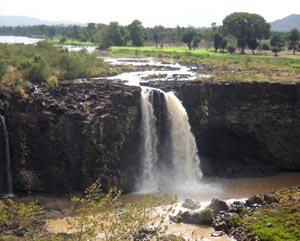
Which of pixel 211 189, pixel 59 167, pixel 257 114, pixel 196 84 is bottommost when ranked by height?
pixel 211 189

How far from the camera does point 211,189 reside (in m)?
39.6

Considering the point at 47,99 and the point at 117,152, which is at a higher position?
the point at 47,99

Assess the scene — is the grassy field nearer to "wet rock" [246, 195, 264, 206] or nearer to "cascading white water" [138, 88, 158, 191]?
"cascading white water" [138, 88, 158, 191]

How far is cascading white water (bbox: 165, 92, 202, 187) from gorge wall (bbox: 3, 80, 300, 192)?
4.47 ft

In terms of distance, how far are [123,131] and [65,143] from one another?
4.85 m

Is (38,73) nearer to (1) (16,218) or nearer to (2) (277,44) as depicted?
(1) (16,218)

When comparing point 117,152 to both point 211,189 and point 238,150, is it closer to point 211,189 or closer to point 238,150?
point 211,189

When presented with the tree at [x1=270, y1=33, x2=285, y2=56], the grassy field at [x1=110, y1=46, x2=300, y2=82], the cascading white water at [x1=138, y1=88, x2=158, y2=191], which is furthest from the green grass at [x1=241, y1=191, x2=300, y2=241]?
the tree at [x1=270, y1=33, x2=285, y2=56]

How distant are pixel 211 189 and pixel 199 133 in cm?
626

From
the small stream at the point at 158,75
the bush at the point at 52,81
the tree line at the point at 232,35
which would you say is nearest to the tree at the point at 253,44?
the tree line at the point at 232,35

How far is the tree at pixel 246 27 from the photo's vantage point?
319ft

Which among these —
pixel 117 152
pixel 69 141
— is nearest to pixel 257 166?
pixel 117 152

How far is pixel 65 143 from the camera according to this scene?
122ft

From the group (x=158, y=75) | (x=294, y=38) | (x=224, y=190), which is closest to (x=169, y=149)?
(x=224, y=190)
